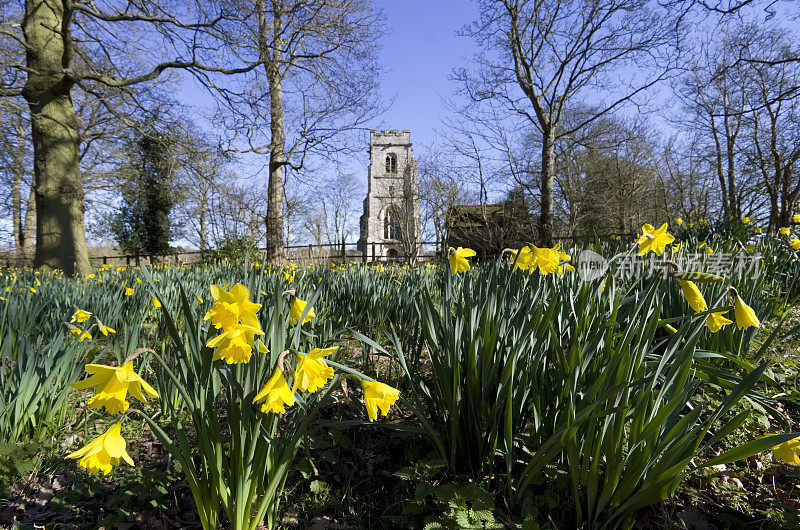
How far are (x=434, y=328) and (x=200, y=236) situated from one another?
23.7 metres

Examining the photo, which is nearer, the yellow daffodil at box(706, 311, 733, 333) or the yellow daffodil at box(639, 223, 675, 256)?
the yellow daffodil at box(706, 311, 733, 333)

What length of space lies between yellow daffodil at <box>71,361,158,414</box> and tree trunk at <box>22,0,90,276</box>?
860cm

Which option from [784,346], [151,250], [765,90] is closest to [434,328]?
[784,346]

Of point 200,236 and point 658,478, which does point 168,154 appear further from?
point 200,236

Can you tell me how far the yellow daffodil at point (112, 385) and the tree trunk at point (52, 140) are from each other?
860 centimetres

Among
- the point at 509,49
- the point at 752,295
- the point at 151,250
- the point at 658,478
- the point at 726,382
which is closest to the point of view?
the point at 658,478

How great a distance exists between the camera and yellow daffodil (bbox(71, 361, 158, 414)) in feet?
2.90

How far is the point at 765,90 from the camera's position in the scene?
12648 mm

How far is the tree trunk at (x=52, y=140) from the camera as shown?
757 cm

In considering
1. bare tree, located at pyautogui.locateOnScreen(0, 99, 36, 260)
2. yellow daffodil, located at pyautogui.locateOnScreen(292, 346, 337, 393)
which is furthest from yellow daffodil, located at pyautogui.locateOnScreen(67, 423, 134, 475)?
bare tree, located at pyautogui.locateOnScreen(0, 99, 36, 260)

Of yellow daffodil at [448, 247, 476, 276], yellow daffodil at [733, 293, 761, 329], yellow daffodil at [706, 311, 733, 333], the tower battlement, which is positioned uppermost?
the tower battlement

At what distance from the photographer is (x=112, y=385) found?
895 mm

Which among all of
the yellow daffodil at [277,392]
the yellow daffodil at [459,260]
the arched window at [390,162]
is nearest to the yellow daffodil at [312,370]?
the yellow daffodil at [277,392]

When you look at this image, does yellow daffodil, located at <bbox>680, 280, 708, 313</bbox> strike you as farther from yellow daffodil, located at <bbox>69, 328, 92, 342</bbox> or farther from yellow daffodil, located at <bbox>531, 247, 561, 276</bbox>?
yellow daffodil, located at <bbox>69, 328, 92, 342</bbox>
